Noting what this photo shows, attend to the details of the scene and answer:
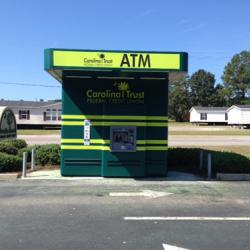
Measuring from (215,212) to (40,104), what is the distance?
177 ft

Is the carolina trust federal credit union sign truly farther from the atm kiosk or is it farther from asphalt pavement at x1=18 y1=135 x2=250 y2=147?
asphalt pavement at x1=18 y1=135 x2=250 y2=147

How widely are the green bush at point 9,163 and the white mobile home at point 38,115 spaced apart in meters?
46.3

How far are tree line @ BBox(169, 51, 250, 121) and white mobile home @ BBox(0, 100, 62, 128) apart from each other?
51.2 metres

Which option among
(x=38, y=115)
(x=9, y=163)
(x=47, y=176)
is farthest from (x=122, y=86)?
(x=38, y=115)

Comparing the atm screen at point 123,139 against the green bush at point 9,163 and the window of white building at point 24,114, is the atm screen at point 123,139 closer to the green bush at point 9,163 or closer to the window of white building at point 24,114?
the green bush at point 9,163

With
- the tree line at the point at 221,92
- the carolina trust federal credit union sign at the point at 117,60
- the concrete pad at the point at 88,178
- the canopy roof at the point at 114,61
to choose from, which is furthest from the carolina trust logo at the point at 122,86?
the tree line at the point at 221,92

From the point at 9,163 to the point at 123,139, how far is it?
11.3ft

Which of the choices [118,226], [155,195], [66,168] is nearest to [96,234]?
[118,226]

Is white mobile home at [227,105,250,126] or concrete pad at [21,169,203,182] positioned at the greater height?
white mobile home at [227,105,250,126]

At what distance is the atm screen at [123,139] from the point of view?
13109mm

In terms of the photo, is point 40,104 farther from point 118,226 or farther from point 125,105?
point 118,226

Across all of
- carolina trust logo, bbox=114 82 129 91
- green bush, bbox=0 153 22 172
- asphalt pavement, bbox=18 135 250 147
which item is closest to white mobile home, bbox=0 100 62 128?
asphalt pavement, bbox=18 135 250 147

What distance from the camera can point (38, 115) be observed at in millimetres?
59906

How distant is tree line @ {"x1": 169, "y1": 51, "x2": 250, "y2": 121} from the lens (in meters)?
109
